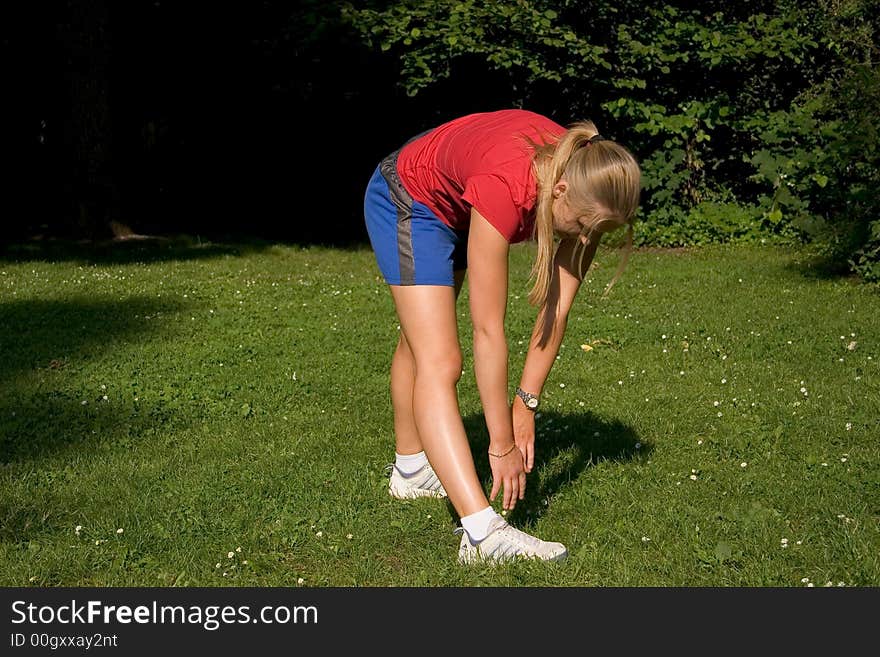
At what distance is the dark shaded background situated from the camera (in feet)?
51.8

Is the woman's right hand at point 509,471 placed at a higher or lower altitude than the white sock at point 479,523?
higher

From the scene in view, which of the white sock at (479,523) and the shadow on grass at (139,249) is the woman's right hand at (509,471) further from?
the shadow on grass at (139,249)

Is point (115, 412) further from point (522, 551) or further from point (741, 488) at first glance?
point (741, 488)

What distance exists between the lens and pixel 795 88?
13727 mm

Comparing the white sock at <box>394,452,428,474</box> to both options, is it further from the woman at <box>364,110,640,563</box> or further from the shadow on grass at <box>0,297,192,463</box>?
the shadow on grass at <box>0,297,192,463</box>

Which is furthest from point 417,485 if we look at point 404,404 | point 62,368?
point 62,368

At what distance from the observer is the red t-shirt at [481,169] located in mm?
3434

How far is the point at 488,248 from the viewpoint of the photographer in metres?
3.44

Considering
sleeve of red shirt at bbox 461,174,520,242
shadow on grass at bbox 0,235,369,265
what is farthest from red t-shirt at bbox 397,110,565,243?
shadow on grass at bbox 0,235,369,265

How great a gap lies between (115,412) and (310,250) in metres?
8.59

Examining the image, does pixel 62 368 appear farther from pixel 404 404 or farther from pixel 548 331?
pixel 548 331

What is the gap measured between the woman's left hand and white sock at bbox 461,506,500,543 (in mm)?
314

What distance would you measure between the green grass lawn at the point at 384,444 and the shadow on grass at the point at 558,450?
2 centimetres

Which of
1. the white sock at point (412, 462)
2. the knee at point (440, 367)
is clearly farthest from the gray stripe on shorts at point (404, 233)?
the white sock at point (412, 462)
